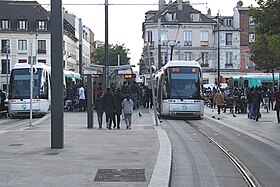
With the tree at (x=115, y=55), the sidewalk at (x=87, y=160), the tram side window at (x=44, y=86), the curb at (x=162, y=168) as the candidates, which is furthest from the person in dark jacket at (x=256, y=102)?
the tree at (x=115, y=55)

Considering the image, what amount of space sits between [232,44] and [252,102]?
210 feet

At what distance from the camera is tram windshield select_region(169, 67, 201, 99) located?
103 feet

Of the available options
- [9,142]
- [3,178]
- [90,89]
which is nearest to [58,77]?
[9,142]

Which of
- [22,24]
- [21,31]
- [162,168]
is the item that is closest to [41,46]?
[21,31]

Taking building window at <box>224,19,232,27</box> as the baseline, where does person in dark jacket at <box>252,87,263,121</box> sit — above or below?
below

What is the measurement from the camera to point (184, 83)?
31594mm

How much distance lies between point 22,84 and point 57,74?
19.8m

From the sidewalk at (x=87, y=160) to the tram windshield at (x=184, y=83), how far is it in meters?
11.4

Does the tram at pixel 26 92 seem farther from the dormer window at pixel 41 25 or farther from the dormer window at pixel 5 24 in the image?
the dormer window at pixel 5 24

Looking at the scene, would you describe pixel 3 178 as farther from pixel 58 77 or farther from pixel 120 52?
pixel 120 52

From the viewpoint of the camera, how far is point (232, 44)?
9412 cm

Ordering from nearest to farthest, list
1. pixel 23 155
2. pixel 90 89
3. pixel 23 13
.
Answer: pixel 23 155 → pixel 90 89 → pixel 23 13

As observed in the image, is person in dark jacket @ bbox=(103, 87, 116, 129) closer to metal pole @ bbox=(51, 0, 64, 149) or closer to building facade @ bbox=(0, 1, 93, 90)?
metal pole @ bbox=(51, 0, 64, 149)

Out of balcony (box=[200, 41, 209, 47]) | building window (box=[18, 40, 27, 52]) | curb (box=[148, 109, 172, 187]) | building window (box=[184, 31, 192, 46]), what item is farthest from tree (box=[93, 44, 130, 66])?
curb (box=[148, 109, 172, 187])
